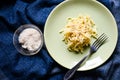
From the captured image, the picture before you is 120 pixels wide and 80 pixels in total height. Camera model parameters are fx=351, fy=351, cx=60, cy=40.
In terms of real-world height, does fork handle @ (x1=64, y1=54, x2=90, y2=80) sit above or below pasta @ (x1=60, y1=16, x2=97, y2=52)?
below

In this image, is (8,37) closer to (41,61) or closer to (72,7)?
(41,61)

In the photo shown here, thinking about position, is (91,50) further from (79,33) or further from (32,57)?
(32,57)

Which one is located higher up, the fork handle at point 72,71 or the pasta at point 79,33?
the pasta at point 79,33

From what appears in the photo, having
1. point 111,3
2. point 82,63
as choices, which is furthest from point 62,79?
point 111,3

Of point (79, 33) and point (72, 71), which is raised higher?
point (79, 33)

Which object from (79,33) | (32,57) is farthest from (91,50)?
(32,57)
